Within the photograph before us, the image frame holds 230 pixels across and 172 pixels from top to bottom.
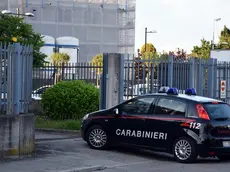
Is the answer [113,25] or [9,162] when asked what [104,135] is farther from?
[113,25]

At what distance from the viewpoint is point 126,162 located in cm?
1235

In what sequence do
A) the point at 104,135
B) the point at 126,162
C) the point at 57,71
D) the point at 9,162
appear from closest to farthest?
the point at 9,162, the point at 126,162, the point at 104,135, the point at 57,71

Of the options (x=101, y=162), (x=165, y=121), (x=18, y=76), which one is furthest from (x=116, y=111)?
(x=18, y=76)

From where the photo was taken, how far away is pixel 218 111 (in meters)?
12.5

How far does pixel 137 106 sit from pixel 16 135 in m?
3.03

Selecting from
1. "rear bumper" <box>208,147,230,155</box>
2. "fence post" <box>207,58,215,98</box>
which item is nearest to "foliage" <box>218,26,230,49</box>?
"fence post" <box>207,58,215,98</box>

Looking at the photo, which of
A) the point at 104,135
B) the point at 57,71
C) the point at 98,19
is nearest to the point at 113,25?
Result: the point at 98,19

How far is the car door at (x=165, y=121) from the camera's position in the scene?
12.4 meters

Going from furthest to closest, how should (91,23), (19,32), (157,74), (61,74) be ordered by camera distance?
(91,23) < (19,32) < (61,74) < (157,74)

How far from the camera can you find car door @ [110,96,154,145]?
13.0 meters

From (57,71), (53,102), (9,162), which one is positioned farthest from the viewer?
(57,71)

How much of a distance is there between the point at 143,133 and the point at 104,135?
1182mm

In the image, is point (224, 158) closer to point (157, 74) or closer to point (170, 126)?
point (170, 126)

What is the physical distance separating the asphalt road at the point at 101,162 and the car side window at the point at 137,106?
42.9 inches
